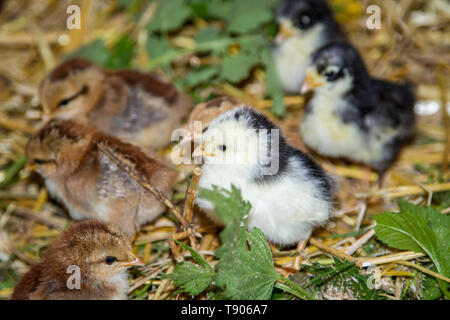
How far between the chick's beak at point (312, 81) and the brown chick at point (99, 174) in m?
0.98

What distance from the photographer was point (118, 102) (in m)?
3.10

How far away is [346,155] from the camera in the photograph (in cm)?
296

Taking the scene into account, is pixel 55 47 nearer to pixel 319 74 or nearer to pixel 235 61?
pixel 235 61

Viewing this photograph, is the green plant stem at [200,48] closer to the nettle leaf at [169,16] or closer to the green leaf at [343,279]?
the nettle leaf at [169,16]

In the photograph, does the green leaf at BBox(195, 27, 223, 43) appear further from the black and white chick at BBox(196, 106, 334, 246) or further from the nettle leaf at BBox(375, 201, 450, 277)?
the nettle leaf at BBox(375, 201, 450, 277)

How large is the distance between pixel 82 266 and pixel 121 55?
1.88 m

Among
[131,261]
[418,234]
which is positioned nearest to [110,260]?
[131,261]

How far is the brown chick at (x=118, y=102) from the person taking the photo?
306cm

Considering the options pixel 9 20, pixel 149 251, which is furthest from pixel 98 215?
pixel 9 20

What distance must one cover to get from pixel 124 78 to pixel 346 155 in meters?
1.57

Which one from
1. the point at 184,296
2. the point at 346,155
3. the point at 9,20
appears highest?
the point at 9,20

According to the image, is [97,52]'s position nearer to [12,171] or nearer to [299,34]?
[12,171]

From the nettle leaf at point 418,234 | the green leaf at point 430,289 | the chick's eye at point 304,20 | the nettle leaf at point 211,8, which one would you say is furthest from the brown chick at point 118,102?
the green leaf at point 430,289

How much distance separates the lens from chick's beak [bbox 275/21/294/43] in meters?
3.36
